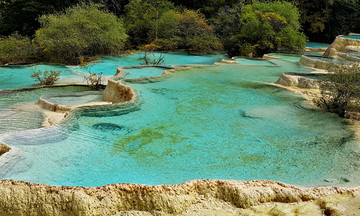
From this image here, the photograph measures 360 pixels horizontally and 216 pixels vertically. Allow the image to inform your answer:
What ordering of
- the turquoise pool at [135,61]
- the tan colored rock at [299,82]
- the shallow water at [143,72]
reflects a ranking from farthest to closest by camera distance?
the turquoise pool at [135,61]
the shallow water at [143,72]
the tan colored rock at [299,82]

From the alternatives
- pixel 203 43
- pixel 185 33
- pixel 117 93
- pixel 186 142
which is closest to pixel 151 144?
pixel 186 142

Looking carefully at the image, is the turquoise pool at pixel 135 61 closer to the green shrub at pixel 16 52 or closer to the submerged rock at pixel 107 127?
the green shrub at pixel 16 52

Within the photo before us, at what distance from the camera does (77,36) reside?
19.5 m

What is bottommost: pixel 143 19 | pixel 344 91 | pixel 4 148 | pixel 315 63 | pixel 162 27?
pixel 4 148

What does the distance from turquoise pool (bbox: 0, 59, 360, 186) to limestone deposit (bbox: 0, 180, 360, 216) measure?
Result: 0.81 m

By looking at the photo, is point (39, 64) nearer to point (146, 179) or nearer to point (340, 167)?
point (146, 179)

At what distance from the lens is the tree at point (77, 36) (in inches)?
721

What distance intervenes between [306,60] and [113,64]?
32.7 ft

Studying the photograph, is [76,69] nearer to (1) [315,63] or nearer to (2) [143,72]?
(2) [143,72]

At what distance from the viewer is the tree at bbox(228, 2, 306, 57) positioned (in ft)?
64.7

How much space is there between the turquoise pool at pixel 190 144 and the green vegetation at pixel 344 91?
19.0 inches

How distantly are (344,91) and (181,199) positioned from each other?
6008mm

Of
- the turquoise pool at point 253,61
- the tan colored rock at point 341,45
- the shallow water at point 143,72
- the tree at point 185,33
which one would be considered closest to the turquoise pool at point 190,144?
the shallow water at point 143,72

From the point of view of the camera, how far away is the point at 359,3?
98.3 feet
